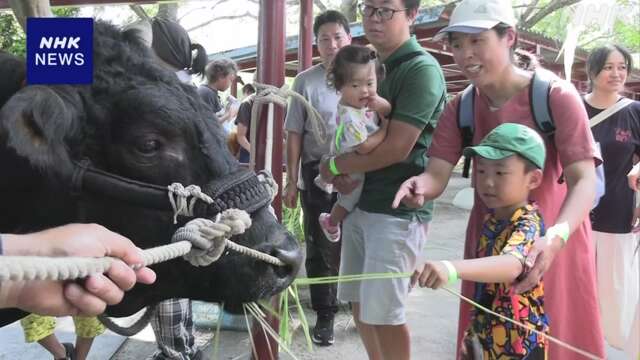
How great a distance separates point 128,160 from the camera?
5.82 feet

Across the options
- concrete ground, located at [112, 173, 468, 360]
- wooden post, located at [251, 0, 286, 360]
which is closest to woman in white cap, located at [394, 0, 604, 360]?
wooden post, located at [251, 0, 286, 360]

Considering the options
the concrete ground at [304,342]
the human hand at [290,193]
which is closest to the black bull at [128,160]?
the concrete ground at [304,342]

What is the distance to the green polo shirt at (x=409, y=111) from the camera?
2521mm

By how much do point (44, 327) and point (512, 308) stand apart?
2.36 meters

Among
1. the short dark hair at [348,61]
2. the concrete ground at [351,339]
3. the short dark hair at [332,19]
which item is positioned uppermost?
the short dark hair at [332,19]

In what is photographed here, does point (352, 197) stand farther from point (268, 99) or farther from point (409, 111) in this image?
point (268, 99)

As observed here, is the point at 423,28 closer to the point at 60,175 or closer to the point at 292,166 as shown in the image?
the point at 292,166

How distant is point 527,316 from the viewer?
194 cm

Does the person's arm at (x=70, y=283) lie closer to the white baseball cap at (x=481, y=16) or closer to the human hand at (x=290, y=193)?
the white baseball cap at (x=481, y=16)

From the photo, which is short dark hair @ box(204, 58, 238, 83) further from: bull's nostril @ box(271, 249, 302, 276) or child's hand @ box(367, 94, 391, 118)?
bull's nostril @ box(271, 249, 302, 276)

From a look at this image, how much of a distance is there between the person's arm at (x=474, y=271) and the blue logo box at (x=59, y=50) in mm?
1204

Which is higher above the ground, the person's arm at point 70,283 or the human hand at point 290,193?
the person's arm at point 70,283

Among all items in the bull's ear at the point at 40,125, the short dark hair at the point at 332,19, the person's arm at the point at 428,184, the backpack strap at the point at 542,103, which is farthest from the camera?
the short dark hair at the point at 332,19

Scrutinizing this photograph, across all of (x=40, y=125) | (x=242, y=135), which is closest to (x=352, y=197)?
(x=40, y=125)
